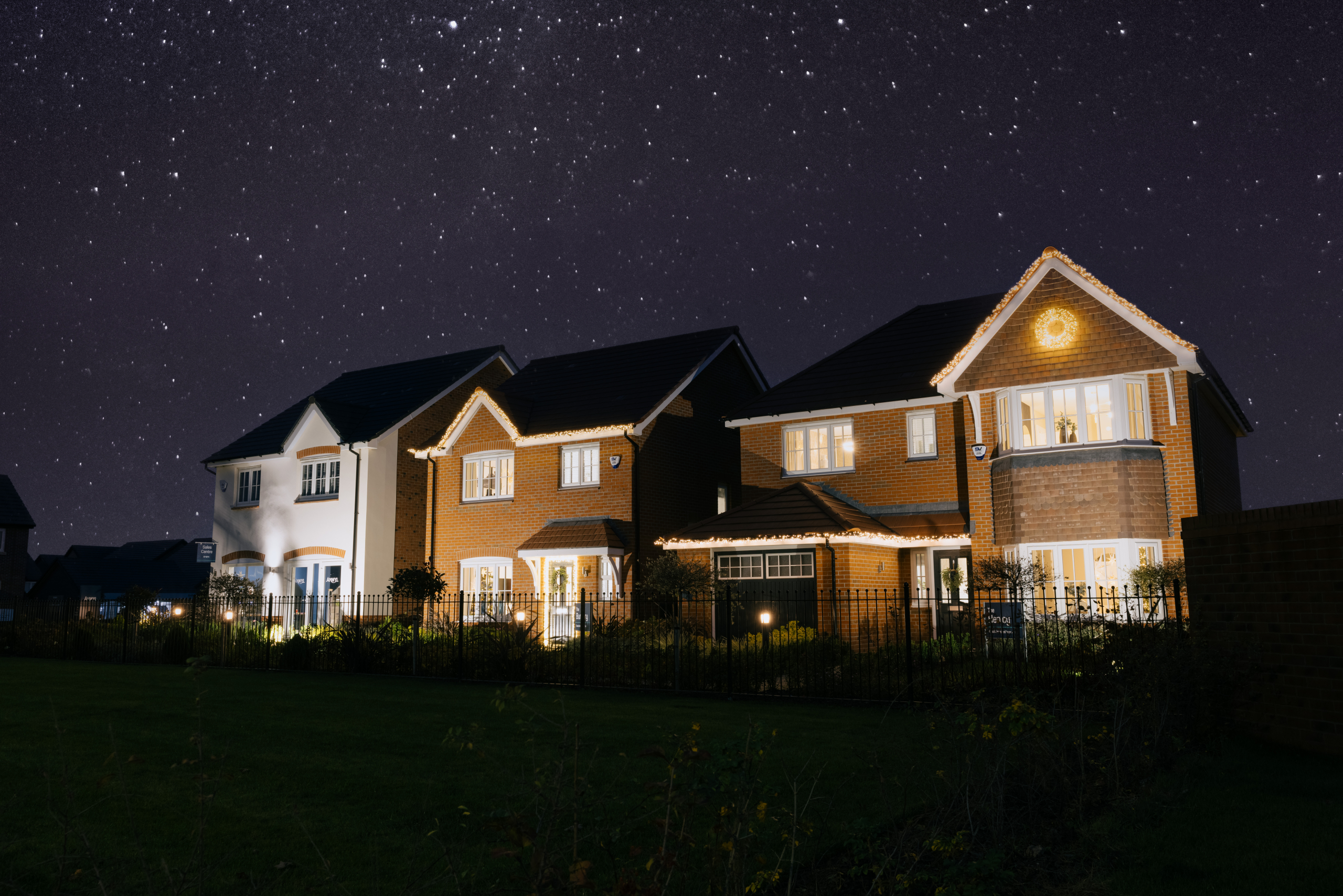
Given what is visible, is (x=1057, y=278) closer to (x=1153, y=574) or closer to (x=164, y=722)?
A: (x=1153, y=574)

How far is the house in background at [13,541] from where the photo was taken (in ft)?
173

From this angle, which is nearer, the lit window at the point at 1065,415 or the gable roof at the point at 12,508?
the lit window at the point at 1065,415

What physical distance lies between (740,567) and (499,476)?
9565 millimetres

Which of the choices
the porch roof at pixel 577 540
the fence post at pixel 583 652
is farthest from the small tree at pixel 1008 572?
the porch roof at pixel 577 540

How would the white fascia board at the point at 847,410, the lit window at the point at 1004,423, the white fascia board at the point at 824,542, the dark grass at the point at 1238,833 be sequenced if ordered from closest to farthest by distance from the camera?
the dark grass at the point at 1238,833 → the lit window at the point at 1004,423 → the white fascia board at the point at 824,542 → the white fascia board at the point at 847,410

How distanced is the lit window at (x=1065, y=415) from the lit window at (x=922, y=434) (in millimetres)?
3369

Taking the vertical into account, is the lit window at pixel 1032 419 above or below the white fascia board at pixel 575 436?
below

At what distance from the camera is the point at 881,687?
1562 cm

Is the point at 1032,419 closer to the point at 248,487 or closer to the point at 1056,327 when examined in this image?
the point at 1056,327

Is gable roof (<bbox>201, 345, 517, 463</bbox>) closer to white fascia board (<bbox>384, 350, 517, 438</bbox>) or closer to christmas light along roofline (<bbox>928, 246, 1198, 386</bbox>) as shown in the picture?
white fascia board (<bbox>384, 350, 517, 438</bbox>)

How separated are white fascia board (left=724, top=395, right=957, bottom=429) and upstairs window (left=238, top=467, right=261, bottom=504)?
17844 millimetres

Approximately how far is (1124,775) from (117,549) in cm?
11041

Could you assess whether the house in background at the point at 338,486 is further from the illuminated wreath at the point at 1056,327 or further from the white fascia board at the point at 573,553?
the illuminated wreath at the point at 1056,327

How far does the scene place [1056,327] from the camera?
21.8 metres
